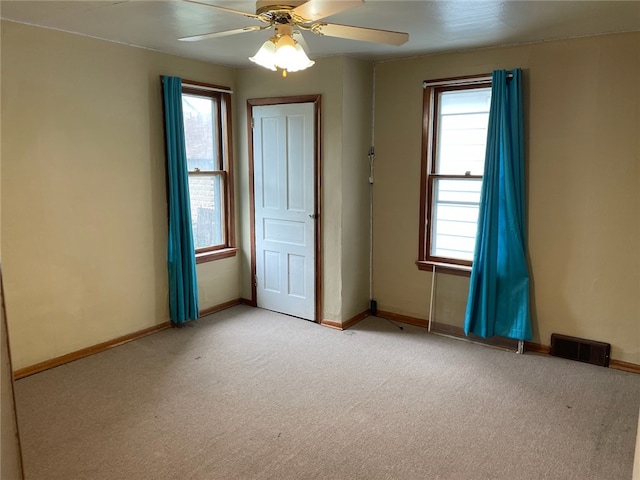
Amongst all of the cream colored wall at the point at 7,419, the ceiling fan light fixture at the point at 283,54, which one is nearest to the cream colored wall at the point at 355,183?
the ceiling fan light fixture at the point at 283,54

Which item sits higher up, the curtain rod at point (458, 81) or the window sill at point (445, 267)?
the curtain rod at point (458, 81)

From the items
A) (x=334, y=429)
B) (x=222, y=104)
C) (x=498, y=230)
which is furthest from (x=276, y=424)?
(x=222, y=104)

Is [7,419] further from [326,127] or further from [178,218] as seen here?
[326,127]

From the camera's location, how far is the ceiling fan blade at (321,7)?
2090 mm

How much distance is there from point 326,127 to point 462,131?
1156 mm

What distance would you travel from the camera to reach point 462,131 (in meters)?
4.18

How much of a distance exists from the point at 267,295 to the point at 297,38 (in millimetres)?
2910

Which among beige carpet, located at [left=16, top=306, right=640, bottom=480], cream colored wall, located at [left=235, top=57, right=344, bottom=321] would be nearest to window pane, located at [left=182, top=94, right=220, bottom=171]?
cream colored wall, located at [left=235, top=57, right=344, bottom=321]

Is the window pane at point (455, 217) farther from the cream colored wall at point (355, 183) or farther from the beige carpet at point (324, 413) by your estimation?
the beige carpet at point (324, 413)

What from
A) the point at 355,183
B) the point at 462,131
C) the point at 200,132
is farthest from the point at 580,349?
the point at 200,132

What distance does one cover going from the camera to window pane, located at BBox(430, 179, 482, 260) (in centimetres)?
420

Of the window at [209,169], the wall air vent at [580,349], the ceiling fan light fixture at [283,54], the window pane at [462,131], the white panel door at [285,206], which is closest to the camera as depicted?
the ceiling fan light fixture at [283,54]

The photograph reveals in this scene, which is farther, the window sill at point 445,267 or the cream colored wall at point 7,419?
the window sill at point 445,267

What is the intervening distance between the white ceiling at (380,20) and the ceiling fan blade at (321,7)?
2.06 ft
